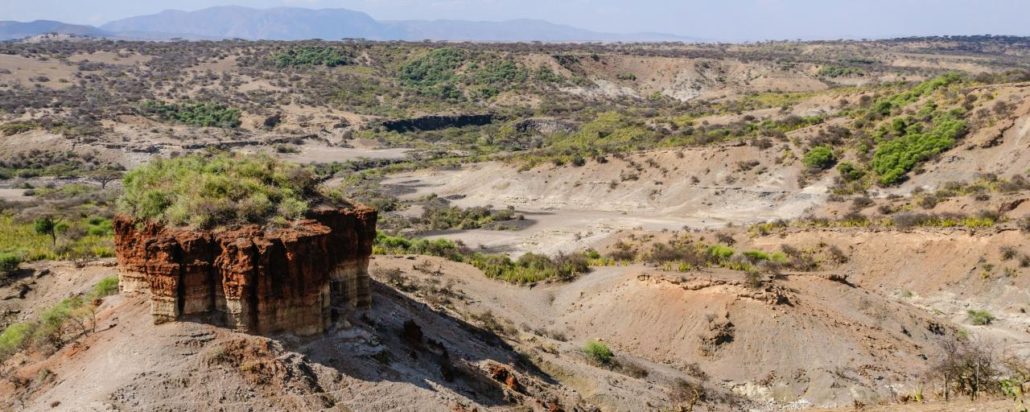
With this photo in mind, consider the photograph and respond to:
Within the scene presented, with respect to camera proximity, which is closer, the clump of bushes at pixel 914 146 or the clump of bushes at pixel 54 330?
the clump of bushes at pixel 54 330

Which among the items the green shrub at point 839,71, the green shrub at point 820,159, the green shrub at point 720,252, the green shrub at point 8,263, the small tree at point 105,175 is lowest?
the small tree at point 105,175

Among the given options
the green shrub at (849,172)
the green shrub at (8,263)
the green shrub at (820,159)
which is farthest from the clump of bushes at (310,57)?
the green shrub at (8,263)

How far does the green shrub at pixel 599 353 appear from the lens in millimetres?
21438

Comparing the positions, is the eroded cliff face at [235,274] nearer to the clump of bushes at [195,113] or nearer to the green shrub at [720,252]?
the green shrub at [720,252]

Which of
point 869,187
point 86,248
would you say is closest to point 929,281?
point 869,187

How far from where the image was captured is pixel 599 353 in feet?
71.1

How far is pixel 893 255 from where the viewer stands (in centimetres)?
3014

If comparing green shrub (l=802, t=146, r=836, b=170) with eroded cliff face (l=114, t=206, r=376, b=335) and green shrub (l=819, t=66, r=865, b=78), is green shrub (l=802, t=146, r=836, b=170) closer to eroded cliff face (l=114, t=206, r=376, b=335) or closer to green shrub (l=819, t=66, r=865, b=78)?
eroded cliff face (l=114, t=206, r=376, b=335)

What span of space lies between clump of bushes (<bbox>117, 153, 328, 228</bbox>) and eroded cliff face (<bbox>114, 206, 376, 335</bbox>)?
0.99 feet

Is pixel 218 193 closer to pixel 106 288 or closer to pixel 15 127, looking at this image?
pixel 106 288

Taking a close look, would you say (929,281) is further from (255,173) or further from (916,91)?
(916,91)

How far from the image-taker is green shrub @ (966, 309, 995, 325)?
25.5 m

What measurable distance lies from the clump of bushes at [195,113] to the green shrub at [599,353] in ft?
224

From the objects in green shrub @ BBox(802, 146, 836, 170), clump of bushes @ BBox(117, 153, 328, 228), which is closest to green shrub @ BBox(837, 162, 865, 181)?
green shrub @ BBox(802, 146, 836, 170)
